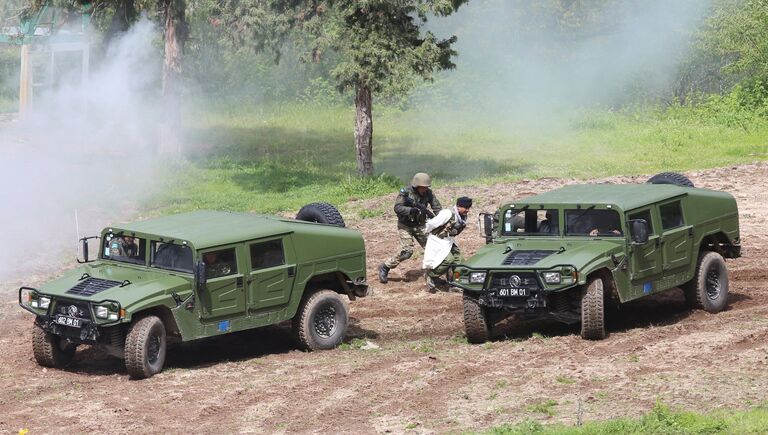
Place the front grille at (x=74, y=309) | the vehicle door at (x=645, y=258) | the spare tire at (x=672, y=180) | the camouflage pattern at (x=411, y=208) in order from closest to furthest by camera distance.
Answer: the front grille at (x=74, y=309) → the vehicle door at (x=645, y=258) → the spare tire at (x=672, y=180) → the camouflage pattern at (x=411, y=208)

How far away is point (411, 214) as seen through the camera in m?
20.4

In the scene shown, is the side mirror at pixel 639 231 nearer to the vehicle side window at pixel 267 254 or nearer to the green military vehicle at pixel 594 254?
the green military vehicle at pixel 594 254

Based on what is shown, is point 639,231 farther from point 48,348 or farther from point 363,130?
point 363,130

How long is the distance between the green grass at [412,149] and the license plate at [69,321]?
434 inches

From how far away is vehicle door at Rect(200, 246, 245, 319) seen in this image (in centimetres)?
1595

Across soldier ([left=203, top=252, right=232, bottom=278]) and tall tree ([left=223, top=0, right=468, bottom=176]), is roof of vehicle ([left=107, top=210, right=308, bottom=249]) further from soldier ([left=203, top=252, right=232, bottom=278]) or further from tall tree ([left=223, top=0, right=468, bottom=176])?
tall tree ([left=223, top=0, right=468, bottom=176])

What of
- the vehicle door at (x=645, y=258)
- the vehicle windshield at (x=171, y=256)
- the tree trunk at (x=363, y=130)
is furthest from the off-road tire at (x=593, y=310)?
the tree trunk at (x=363, y=130)

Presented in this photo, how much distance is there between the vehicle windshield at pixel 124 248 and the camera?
1633 cm

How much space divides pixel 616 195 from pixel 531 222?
117 cm

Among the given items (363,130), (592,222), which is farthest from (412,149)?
(592,222)

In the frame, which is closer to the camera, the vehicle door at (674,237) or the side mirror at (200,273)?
the side mirror at (200,273)

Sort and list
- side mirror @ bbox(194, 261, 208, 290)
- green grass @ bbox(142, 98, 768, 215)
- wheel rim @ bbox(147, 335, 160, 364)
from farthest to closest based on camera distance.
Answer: green grass @ bbox(142, 98, 768, 215) → side mirror @ bbox(194, 261, 208, 290) → wheel rim @ bbox(147, 335, 160, 364)

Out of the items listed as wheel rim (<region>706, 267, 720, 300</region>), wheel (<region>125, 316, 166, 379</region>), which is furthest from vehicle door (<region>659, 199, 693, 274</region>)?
wheel (<region>125, 316, 166, 379</region>)

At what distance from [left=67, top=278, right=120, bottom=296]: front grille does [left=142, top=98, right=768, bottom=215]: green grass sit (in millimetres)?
10515
